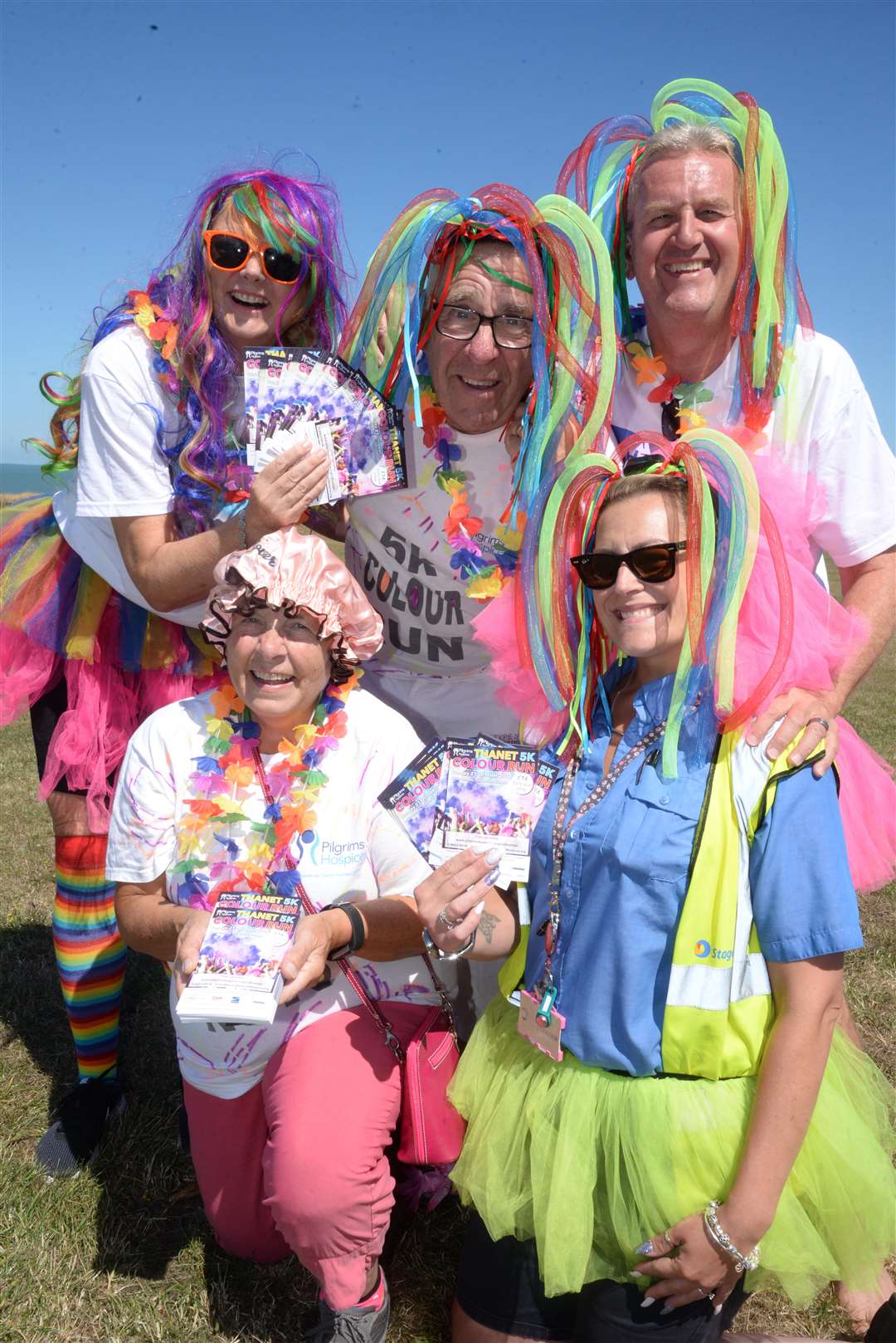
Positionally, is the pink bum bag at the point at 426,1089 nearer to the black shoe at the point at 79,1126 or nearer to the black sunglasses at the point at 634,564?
the black sunglasses at the point at 634,564

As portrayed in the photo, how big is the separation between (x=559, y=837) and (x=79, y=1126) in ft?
7.04

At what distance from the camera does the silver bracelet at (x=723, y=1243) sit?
81.3 inches

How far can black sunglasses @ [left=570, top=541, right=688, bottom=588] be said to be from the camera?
2.21 m

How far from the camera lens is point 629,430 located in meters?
2.95

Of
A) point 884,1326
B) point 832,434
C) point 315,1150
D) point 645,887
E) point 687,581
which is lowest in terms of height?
point 884,1326

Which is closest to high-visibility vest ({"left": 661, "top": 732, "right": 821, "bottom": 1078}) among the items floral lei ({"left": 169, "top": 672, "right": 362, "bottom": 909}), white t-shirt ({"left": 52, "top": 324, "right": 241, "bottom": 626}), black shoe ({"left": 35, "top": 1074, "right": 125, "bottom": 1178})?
floral lei ({"left": 169, "top": 672, "right": 362, "bottom": 909})

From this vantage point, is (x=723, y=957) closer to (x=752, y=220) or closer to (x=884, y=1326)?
(x=884, y=1326)

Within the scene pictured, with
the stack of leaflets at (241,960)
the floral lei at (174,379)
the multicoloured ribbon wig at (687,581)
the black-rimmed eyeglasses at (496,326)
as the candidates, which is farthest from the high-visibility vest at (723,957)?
the floral lei at (174,379)

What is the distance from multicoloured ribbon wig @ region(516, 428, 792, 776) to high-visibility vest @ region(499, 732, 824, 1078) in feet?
0.56

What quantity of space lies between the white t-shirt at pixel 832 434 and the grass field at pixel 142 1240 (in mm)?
2089

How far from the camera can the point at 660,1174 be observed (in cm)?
212

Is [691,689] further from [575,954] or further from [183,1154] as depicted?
[183,1154]

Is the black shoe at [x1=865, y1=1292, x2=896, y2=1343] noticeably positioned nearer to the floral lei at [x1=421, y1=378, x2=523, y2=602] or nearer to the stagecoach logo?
the stagecoach logo

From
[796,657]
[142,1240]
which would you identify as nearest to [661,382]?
[796,657]
